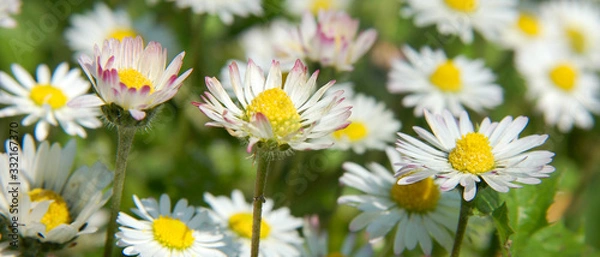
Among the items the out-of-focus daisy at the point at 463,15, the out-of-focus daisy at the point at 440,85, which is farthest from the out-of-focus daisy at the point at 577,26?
the out-of-focus daisy at the point at 440,85

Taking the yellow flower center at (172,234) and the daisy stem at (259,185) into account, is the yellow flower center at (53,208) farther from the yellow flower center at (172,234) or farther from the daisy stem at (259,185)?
the daisy stem at (259,185)

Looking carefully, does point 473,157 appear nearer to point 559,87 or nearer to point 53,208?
point 53,208

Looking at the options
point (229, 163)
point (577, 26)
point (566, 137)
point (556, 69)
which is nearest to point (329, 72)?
point (229, 163)

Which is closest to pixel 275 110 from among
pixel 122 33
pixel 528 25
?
pixel 122 33

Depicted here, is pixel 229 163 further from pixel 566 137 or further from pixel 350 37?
pixel 566 137

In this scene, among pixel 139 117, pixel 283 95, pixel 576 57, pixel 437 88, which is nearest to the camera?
pixel 139 117

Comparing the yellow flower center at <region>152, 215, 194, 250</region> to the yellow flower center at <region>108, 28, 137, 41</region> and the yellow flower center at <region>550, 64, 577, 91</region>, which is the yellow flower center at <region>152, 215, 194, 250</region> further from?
the yellow flower center at <region>550, 64, 577, 91</region>

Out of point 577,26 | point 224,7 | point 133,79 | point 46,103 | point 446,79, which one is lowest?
point 133,79

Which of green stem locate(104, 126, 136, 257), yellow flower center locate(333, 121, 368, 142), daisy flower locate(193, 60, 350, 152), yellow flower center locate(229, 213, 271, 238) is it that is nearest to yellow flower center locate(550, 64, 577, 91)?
yellow flower center locate(333, 121, 368, 142)
